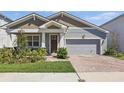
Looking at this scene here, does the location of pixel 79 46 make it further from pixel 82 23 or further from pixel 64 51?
pixel 64 51

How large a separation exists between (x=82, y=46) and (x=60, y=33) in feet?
11.7

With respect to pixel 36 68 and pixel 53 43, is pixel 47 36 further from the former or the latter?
pixel 36 68

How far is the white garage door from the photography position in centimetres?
2975

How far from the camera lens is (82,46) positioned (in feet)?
97.8

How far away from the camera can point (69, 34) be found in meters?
30.0

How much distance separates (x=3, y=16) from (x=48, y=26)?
1100 centimetres

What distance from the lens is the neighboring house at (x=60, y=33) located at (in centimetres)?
2730

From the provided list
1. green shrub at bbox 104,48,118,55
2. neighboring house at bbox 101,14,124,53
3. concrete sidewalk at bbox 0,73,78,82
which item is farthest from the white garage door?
concrete sidewalk at bbox 0,73,78,82

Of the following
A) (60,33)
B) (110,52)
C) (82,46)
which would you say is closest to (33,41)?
(60,33)

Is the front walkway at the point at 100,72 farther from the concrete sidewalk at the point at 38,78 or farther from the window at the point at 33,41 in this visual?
the window at the point at 33,41

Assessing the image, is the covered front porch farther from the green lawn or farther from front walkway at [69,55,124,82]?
the green lawn
